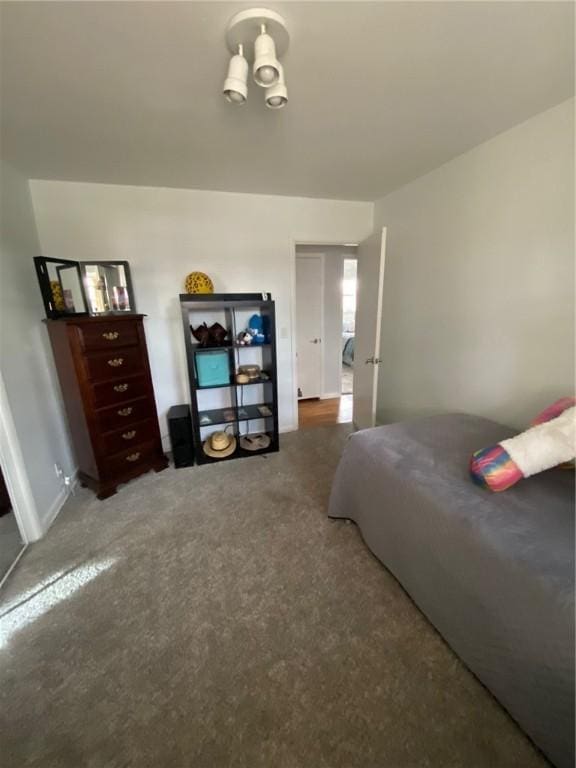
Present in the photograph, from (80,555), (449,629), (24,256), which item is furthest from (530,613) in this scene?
(24,256)

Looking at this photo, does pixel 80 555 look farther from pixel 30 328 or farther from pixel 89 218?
pixel 89 218

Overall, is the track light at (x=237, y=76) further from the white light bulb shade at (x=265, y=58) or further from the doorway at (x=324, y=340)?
the doorway at (x=324, y=340)

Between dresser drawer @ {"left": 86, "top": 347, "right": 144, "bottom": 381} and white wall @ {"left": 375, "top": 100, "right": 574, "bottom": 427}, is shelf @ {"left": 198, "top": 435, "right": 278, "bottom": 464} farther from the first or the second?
white wall @ {"left": 375, "top": 100, "right": 574, "bottom": 427}

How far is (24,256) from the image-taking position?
84.0 inches

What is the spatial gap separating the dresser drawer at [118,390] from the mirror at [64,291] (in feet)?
1.88

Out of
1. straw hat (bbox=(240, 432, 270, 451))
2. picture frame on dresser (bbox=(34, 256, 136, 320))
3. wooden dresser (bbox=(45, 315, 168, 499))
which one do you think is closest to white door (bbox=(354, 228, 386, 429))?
straw hat (bbox=(240, 432, 270, 451))

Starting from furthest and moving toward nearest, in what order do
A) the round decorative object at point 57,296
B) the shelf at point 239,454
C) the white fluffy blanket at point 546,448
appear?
the shelf at point 239,454
the round decorative object at point 57,296
the white fluffy blanket at point 546,448

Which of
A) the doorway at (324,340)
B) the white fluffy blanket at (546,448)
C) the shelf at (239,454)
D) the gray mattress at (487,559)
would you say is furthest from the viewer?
the doorway at (324,340)

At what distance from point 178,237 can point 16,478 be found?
85.7 inches

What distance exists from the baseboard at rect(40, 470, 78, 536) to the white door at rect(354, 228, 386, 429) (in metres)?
2.63

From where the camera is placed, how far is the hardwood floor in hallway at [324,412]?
3763mm

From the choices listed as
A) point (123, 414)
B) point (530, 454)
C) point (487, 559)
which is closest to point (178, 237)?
point (123, 414)

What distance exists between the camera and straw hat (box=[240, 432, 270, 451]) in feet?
9.73

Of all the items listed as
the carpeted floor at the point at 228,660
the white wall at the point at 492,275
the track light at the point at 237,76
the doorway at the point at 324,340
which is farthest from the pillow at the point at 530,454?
the doorway at the point at 324,340
